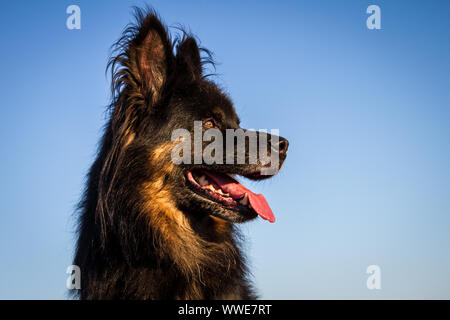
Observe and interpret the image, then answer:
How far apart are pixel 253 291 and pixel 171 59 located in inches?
126

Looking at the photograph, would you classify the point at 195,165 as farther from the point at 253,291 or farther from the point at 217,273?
the point at 253,291

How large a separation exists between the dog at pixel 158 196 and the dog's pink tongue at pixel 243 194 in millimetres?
13

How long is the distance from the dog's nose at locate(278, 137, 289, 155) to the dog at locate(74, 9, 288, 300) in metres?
0.02

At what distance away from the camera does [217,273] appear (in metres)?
5.84

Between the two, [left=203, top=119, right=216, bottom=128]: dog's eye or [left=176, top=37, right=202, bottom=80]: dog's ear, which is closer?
[left=203, top=119, right=216, bottom=128]: dog's eye

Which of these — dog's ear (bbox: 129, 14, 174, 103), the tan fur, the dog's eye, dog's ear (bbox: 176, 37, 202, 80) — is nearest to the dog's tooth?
the tan fur

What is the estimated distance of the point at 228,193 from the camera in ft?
19.5

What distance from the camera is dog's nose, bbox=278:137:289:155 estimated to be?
6.07 meters

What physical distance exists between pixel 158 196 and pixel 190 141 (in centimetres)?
75

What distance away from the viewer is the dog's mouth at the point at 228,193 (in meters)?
5.78

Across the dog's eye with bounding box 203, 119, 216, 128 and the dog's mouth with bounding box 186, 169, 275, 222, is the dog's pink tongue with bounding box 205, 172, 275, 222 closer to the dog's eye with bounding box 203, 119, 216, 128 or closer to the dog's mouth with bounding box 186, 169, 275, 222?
the dog's mouth with bounding box 186, 169, 275, 222

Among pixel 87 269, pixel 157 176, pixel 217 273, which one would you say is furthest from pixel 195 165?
pixel 87 269

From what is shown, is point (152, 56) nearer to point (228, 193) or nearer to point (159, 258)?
point (228, 193)
